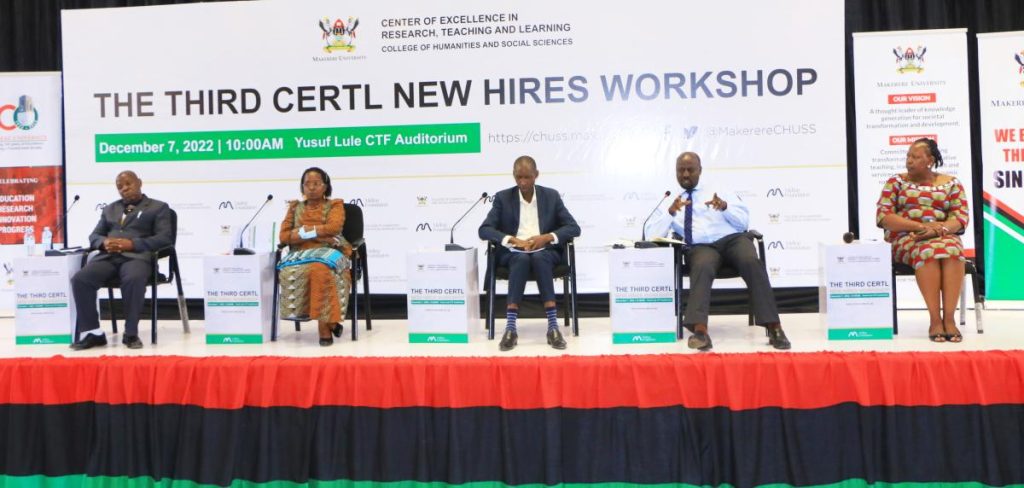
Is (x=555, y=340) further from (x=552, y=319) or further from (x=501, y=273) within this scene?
(x=501, y=273)

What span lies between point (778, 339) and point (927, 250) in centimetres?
93

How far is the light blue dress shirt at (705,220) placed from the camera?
149 inches

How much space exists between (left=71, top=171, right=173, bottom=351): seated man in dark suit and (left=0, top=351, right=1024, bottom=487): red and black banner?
1.01 meters

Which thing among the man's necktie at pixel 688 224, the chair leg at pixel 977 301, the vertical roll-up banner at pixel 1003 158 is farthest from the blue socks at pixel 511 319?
the vertical roll-up banner at pixel 1003 158

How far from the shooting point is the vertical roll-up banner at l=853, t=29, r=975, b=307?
4.94m

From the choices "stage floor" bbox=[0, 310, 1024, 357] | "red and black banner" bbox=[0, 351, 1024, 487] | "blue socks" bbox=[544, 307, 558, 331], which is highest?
"blue socks" bbox=[544, 307, 558, 331]

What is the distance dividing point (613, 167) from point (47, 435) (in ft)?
11.9

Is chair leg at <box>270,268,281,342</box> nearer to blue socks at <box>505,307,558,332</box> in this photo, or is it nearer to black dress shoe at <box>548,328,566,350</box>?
blue socks at <box>505,307,558,332</box>

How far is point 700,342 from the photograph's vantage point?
11.0ft

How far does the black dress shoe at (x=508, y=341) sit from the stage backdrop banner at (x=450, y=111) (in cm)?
170

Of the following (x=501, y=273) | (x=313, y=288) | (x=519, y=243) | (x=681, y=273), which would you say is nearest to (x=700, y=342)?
A: (x=681, y=273)

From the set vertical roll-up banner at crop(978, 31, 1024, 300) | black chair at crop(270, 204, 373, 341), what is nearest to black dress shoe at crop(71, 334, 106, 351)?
black chair at crop(270, 204, 373, 341)

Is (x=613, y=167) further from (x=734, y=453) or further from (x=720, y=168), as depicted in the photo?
(x=734, y=453)

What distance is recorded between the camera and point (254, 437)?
109 inches
